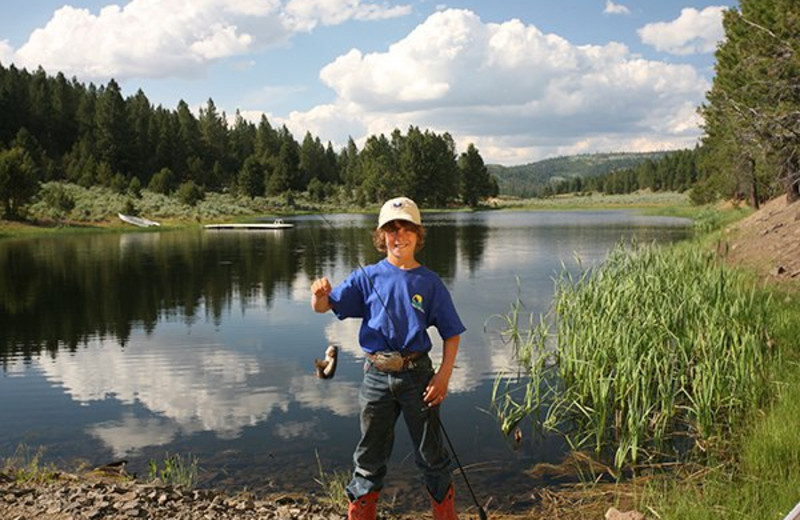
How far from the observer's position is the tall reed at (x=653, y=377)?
706cm

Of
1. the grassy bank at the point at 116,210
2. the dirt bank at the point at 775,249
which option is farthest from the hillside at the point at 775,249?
the grassy bank at the point at 116,210

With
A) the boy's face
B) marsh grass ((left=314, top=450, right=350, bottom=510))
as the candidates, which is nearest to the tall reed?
marsh grass ((left=314, top=450, right=350, bottom=510))

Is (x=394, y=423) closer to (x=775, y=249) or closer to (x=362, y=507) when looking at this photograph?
(x=362, y=507)

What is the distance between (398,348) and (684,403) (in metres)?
6.02

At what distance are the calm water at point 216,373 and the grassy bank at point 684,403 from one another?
88 cm

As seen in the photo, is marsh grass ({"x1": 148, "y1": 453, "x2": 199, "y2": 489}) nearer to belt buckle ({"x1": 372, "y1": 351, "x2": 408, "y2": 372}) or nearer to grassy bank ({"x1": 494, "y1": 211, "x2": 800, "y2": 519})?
belt buckle ({"x1": 372, "y1": 351, "x2": 408, "y2": 372})

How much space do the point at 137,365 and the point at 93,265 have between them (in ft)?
62.6

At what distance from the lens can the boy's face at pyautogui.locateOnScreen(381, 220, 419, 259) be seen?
4.29 meters

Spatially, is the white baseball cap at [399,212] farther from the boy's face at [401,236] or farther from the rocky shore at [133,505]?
the rocky shore at [133,505]

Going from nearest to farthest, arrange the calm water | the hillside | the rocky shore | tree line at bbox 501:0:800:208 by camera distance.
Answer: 1. the rocky shore
2. the calm water
3. the hillside
4. tree line at bbox 501:0:800:208

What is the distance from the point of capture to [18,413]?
908cm

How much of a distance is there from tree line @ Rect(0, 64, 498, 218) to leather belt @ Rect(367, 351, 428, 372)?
7260cm

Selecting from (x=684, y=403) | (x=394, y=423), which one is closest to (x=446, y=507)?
(x=394, y=423)

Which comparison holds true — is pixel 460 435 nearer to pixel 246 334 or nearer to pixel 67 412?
pixel 67 412
